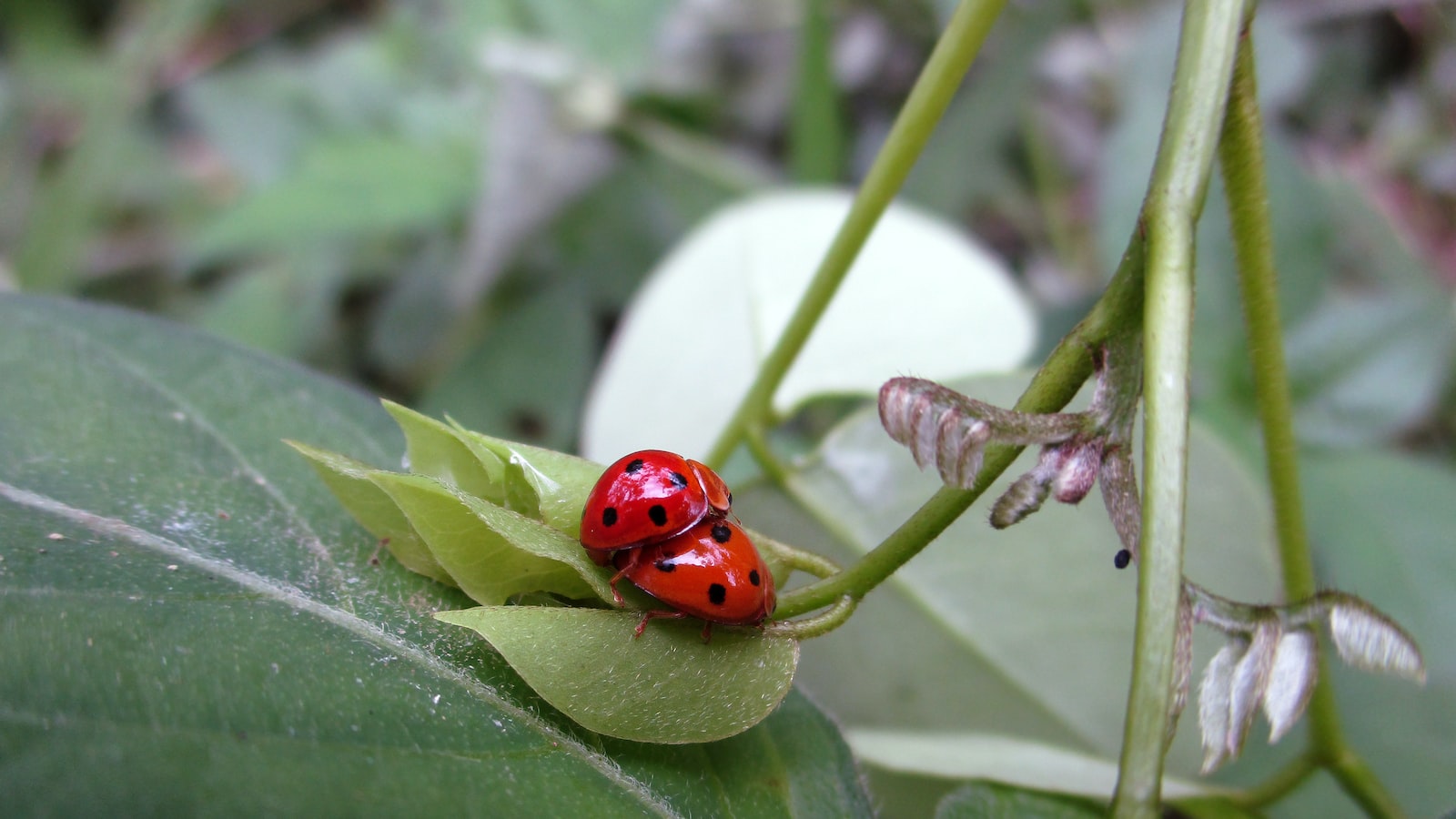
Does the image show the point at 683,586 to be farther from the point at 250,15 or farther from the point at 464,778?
the point at 250,15

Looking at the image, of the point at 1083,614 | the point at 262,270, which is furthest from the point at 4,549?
the point at 262,270

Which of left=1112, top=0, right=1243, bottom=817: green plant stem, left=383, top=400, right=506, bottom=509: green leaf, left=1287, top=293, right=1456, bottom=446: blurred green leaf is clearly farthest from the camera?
left=1287, top=293, right=1456, bottom=446: blurred green leaf

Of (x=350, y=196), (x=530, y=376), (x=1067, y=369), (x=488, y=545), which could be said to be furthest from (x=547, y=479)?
(x=350, y=196)

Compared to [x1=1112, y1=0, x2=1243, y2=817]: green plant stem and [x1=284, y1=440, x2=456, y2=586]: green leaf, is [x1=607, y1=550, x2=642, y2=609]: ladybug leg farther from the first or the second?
[x1=1112, y1=0, x2=1243, y2=817]: green plant stem

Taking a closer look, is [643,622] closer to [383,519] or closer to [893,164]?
[383,519]

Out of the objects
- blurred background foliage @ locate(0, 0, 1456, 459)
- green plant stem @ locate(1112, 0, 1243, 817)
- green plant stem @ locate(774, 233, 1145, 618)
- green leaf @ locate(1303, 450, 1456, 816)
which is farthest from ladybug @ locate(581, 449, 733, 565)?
blurred background foliage @ locate(0, 0, 1456, 459)

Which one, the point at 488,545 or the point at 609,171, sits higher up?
the point at 609,171

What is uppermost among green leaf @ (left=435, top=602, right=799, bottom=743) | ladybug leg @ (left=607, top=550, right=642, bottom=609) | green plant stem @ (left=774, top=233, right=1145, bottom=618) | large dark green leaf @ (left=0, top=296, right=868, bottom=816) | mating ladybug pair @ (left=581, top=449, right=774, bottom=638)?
green plant stem @ (left=774, top=233, right=1145, bottom=618)
